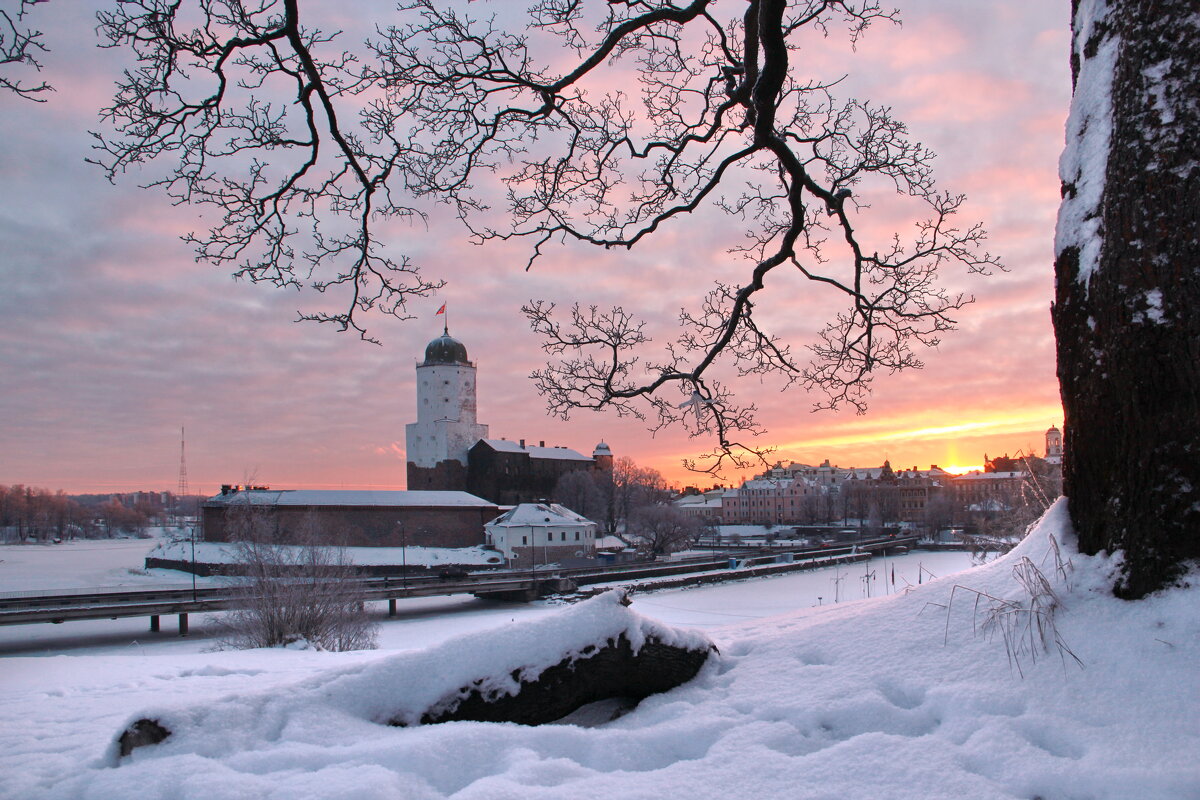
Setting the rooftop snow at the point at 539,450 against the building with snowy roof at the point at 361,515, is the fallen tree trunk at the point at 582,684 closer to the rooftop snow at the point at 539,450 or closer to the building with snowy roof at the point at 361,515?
the building with snowy roof at the point at 361,515

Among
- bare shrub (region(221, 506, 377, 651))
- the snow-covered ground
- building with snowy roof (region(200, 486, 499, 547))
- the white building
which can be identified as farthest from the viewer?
the white building

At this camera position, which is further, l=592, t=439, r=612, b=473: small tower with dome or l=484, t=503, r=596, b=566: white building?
l=592, t=439, r=612, b=473: small tower with dome

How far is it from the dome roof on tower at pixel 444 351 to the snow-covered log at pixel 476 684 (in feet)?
223

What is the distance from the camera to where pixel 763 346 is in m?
7.04

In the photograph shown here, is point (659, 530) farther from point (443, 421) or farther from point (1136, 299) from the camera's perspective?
point (1136, 299)

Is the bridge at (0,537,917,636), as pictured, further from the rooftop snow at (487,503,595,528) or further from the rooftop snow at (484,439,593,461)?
the rooftop snow at (484,439,593,461)

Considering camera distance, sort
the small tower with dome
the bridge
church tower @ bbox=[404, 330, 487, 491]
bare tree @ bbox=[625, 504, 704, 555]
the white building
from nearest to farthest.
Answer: the bridge
the white building
bare tree @ bbox=[625, 504, 704, 555]
church tower @ bbox=[404, 330, 487, 491]
the small tower with dome

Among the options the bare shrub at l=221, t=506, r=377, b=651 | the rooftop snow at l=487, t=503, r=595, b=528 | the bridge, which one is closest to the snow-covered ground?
the bare shrub at l=221, t=506, r=377, b=651

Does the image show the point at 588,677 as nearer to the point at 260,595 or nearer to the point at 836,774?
the point at 836,774

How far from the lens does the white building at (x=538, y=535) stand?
53719 millimetres

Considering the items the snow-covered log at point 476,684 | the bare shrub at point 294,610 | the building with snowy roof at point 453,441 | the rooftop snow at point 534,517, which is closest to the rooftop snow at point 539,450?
the building with snowy roof at point 453,441

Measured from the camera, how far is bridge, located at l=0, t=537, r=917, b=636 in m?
30.0

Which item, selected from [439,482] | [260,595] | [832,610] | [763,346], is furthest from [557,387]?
[439,482]

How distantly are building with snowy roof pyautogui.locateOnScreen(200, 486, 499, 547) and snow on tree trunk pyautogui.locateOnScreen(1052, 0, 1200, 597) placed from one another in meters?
47.0
